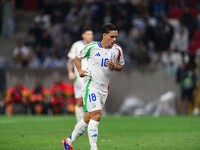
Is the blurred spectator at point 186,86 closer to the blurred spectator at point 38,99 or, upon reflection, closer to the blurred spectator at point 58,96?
the blurred spectator at point 58,96

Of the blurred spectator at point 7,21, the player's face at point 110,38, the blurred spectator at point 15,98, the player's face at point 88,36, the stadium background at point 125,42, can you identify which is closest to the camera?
the player's face at point 110,38

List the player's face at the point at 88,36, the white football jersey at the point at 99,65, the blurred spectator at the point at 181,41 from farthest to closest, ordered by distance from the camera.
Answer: the blurred spectator at the point at 181,41, the player's face at the point at 88,36, the white football jersey at the point at 99,65

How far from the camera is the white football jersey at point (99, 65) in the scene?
14711 mm

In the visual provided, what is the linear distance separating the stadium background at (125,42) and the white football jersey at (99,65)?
56.0 ft

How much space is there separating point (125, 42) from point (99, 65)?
Answer: 18.0 meters

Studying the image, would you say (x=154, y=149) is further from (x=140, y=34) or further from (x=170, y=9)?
(x=170, y=9)

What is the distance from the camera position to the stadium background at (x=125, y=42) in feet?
107

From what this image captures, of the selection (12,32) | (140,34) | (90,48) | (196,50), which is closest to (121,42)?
(140,34)

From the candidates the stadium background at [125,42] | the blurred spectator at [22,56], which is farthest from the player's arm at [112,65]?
the blurred spectator at [22,56]

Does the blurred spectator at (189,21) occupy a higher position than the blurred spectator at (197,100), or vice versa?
the blurred spectator at (189,21)

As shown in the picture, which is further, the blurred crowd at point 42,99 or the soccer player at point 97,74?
the blurred crowd at point 42,99

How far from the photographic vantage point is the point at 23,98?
32188 mm

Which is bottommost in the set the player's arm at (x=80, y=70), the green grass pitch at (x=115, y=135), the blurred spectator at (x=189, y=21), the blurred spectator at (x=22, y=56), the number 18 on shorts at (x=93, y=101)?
the green grass pitch at (x=115, y=135)

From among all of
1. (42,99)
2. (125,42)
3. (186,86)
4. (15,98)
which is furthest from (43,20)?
(186,86)
